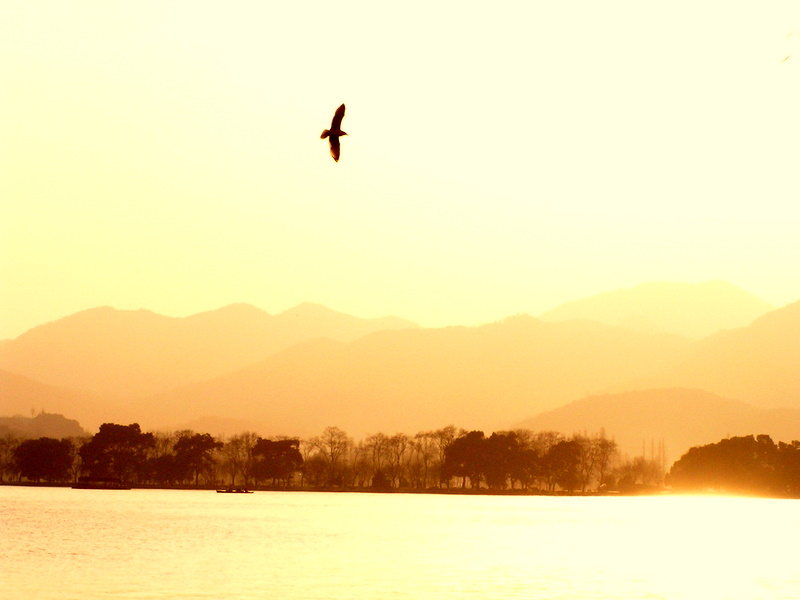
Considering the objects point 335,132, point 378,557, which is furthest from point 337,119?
point 378,557

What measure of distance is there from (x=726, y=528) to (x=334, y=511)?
5427 centimetres

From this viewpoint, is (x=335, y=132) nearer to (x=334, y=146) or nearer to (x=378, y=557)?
(x=334, y=146)

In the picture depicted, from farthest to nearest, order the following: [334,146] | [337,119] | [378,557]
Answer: [378,557]
[337,119]
[334,146]

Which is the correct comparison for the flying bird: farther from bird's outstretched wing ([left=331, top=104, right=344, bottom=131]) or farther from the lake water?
the lake water

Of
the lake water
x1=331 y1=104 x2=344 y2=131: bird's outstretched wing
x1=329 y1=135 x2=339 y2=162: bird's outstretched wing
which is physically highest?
x1=331 y1=104 x2=344 y2=131: bird's outstretched wing

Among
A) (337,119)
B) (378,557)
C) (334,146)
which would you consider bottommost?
(378,557)

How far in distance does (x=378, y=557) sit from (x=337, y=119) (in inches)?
2430

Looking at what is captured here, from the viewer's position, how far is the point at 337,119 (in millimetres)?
29094

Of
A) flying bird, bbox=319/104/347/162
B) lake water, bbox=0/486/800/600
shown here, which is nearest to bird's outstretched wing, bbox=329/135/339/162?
flying bird, bbox=319/104/347/162

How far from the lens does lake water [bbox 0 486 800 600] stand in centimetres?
6706

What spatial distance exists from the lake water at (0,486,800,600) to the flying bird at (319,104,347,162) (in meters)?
37.7

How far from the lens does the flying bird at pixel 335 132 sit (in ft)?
92.1

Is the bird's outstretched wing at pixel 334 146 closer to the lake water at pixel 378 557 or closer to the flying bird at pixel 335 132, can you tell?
the flying bird at pixel 335 132

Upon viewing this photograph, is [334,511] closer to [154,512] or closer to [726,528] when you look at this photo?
[154,512]
